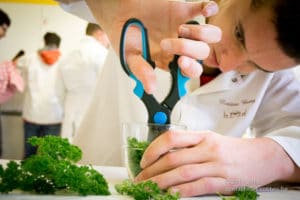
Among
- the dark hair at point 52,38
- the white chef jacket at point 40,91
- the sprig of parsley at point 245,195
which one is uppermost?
the dark hair at point 52,38

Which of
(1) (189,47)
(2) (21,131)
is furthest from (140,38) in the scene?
(2) (21,131)

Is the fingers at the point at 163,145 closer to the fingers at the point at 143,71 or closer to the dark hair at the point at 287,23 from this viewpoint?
the fingers at the point at 143,71

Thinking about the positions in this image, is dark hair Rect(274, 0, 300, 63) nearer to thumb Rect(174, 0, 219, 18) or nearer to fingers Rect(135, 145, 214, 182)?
thumb Rect(174, 0, 219, 18)

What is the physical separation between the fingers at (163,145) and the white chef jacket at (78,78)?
6.12ft

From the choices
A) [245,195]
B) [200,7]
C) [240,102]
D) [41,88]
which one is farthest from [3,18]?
[245,195]

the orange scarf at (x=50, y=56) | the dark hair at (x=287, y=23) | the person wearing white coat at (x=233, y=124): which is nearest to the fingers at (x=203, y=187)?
the person wearing white coat at (x=233, y=124)

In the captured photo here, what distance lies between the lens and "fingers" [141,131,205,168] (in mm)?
528

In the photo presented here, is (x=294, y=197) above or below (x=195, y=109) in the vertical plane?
below

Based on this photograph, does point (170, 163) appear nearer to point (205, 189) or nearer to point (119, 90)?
point (205, 189)

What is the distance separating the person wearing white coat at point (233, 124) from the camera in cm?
54

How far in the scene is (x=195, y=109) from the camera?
2.95 feet

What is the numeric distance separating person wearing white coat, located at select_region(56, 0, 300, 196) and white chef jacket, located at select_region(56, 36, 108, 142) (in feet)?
5.06

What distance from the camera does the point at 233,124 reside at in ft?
2.97

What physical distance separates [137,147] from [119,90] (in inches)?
21.6
